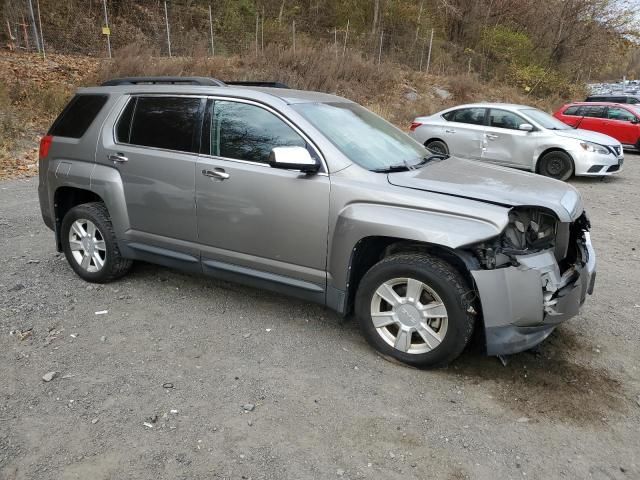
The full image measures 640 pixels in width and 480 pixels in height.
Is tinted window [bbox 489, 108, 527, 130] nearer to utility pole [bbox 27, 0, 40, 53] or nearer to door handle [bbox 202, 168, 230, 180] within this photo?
door handle [bbox 202, 168, 230, 180]

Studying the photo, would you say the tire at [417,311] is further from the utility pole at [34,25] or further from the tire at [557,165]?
the utility pole at [34,25]

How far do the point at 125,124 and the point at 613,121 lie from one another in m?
15.3

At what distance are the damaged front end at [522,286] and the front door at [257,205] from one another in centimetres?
110

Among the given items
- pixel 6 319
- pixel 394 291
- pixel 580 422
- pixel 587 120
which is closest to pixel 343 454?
pixel 394 291

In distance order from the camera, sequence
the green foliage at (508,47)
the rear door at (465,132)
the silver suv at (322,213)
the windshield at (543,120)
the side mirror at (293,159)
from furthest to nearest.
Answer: the green foliage at (508,47) → the rear door at (465,132) → the windshield at (543,120) → the side mirror at (293,159) → the silver suv at (322,213)

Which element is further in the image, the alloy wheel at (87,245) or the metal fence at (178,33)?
the metal fence at (178,33)

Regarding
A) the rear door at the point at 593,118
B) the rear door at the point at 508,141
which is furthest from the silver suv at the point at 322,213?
the rear door at the point at 593,118

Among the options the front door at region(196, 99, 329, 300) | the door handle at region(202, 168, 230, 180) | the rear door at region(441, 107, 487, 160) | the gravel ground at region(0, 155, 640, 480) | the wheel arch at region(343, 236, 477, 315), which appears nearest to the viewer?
the gravel ground at region(0, 155, 640, 480)

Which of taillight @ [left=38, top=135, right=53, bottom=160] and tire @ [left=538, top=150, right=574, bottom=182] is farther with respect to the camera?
tire @ [left=538, top=150, right=574, bottom=182]

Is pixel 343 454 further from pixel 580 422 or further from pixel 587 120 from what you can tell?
pixel 587 120

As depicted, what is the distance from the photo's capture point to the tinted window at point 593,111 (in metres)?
15.5

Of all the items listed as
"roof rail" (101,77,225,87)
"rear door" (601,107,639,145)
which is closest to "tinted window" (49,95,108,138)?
"roof rail" (101,77,225,87)

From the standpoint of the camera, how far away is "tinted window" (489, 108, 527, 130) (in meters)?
10.8

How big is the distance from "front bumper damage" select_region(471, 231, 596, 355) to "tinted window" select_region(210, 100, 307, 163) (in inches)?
63.4
